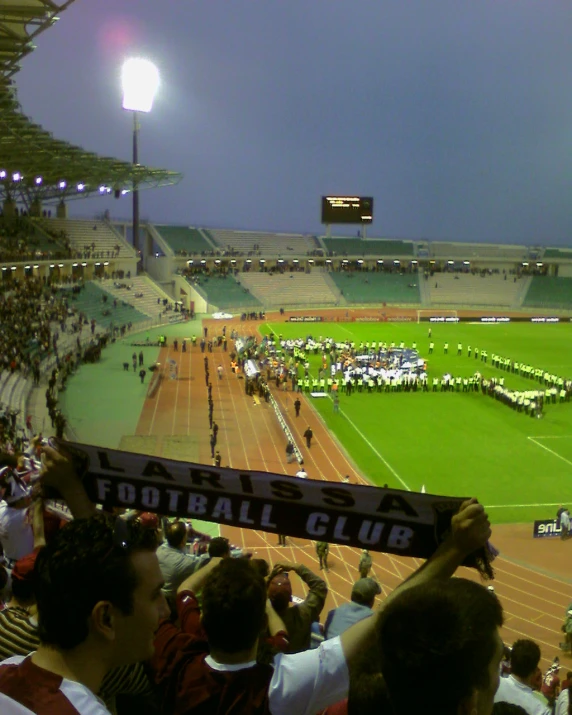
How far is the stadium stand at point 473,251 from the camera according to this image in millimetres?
80562

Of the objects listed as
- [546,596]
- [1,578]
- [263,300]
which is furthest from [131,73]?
[1,578]

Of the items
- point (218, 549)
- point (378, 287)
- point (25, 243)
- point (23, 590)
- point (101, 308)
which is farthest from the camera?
point (378, 287)

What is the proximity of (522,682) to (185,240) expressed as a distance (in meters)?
70.5

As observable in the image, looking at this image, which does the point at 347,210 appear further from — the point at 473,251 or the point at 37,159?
the point at 37,159

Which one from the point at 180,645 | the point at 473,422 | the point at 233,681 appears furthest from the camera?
the point at 473,422

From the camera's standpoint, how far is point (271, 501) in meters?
3.30

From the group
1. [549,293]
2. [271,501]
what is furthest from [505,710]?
[549,293]

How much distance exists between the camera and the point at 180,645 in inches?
101

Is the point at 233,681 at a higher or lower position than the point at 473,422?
higher

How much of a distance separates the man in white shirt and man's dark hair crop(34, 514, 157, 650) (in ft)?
5.66


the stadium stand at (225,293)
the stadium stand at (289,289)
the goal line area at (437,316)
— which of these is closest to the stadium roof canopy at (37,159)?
the stadium stand at (225,293)

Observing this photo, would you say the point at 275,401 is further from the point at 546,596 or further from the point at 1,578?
the point at 1,578

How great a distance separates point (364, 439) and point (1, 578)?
19519mm

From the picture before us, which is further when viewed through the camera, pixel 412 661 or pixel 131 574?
pixel 131 574
